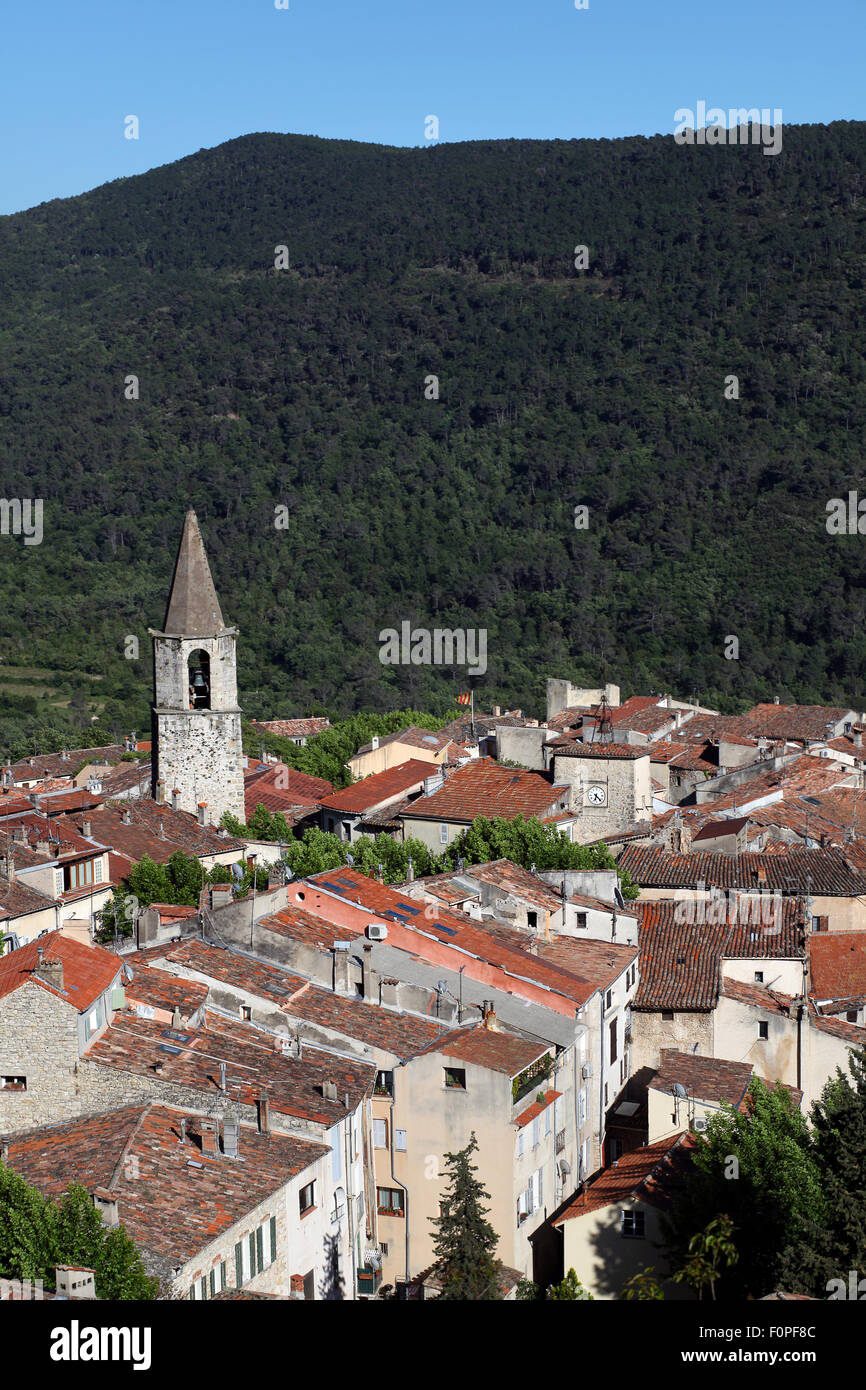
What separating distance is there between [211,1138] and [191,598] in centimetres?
3100

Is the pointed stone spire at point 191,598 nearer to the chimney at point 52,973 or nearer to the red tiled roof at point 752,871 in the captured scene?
the red tiled roof at point 752,871

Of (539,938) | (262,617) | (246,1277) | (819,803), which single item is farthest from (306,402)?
(246,1277)

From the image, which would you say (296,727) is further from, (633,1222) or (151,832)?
(633,1222)

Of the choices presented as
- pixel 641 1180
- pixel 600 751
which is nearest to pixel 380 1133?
pixel 641 1180

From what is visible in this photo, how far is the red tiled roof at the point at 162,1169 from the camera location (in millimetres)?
15961

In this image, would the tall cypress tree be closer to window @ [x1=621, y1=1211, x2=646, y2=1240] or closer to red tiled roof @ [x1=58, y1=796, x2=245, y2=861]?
window @ [x1=621, y1=1211, x2=646, y2=1240]

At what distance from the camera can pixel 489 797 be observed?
44406 mm

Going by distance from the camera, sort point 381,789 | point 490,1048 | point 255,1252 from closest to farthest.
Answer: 1. point 255,1252
2. point 490,1048
3. point 381,789

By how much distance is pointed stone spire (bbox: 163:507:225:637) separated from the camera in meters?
47.6

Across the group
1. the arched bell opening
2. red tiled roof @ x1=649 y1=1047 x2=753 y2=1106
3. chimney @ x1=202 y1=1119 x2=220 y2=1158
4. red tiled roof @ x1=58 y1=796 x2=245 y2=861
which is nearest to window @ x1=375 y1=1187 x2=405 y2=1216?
chimney @ x1=202 y1=1119 x2=220 y2=1158

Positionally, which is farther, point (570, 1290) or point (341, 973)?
point (341, 973)

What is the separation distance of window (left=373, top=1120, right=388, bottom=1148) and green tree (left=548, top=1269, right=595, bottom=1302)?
275 centimetres

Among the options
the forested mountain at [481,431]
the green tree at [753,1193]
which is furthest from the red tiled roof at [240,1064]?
the forested mountain at [481,431]

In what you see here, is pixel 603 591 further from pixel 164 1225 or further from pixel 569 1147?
pixel 164 1225
